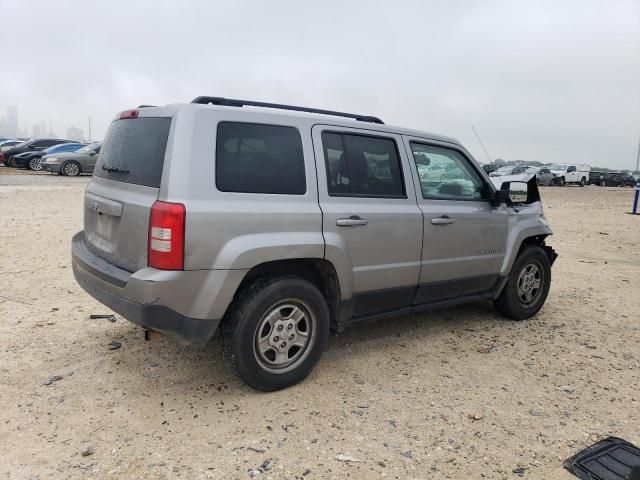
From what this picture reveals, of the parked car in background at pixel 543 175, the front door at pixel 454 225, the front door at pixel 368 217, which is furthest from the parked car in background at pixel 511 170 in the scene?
the front door at pixel 368 217

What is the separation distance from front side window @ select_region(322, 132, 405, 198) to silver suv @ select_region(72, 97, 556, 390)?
1 centimetres

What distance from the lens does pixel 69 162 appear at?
72.6ft

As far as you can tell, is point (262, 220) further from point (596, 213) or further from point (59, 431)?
point (596, 213)

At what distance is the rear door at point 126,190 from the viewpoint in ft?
10.4

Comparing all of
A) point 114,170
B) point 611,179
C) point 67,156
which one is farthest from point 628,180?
point 114,170

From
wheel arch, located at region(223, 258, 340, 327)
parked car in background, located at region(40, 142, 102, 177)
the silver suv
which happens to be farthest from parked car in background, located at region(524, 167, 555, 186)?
wheel arch, located at region(223, 258, 340, 327)

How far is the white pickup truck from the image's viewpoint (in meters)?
37.8

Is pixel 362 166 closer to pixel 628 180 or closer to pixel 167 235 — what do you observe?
pixel 167 235

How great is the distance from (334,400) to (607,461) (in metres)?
1.63

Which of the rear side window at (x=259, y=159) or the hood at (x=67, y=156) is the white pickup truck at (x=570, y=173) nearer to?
the hood at (x=67, y=156)

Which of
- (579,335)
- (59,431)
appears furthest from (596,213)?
(59,431)

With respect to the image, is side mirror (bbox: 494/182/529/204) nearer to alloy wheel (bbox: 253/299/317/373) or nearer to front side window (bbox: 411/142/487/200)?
front side window (bbox: 411/142/487/200)

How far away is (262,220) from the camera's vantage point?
3.27 metres

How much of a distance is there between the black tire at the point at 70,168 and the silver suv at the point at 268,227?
66.8 feet
